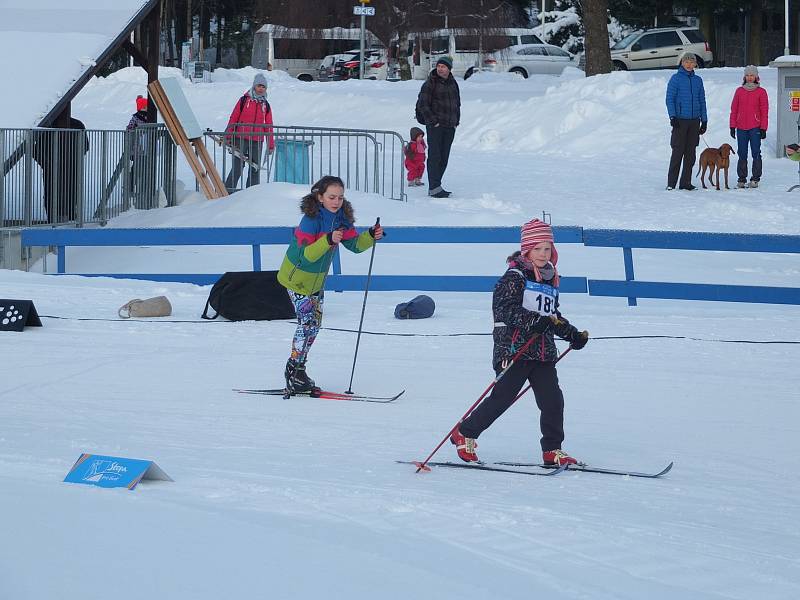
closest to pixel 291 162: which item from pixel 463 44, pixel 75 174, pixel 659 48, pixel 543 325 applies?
pixel 75 174

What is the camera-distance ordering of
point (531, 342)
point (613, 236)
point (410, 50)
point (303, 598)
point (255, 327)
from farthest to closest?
point (410, 50) → point (613, 236) → point (255, 327) → point (531, 342) → point (303, 598)

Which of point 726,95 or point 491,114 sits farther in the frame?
point 491,114

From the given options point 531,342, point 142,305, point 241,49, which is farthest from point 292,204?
point 241,49

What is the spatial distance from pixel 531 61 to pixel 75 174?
98.8 feet

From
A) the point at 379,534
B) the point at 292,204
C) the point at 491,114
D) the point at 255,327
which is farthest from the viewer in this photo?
the point at 491,114

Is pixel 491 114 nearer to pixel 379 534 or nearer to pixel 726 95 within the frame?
pixel 726 95

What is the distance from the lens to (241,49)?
66.3 meters

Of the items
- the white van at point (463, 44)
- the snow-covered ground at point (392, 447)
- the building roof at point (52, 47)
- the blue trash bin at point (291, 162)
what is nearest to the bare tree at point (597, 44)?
the white van at point (463, 44)

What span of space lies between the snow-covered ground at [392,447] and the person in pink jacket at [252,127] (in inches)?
112

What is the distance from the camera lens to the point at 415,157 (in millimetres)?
21453

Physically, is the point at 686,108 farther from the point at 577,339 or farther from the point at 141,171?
the point at 577,339

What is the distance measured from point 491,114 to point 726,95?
5949 mm

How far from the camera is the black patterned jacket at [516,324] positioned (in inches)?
262

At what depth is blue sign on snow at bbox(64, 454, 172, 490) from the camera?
20.6 ft
